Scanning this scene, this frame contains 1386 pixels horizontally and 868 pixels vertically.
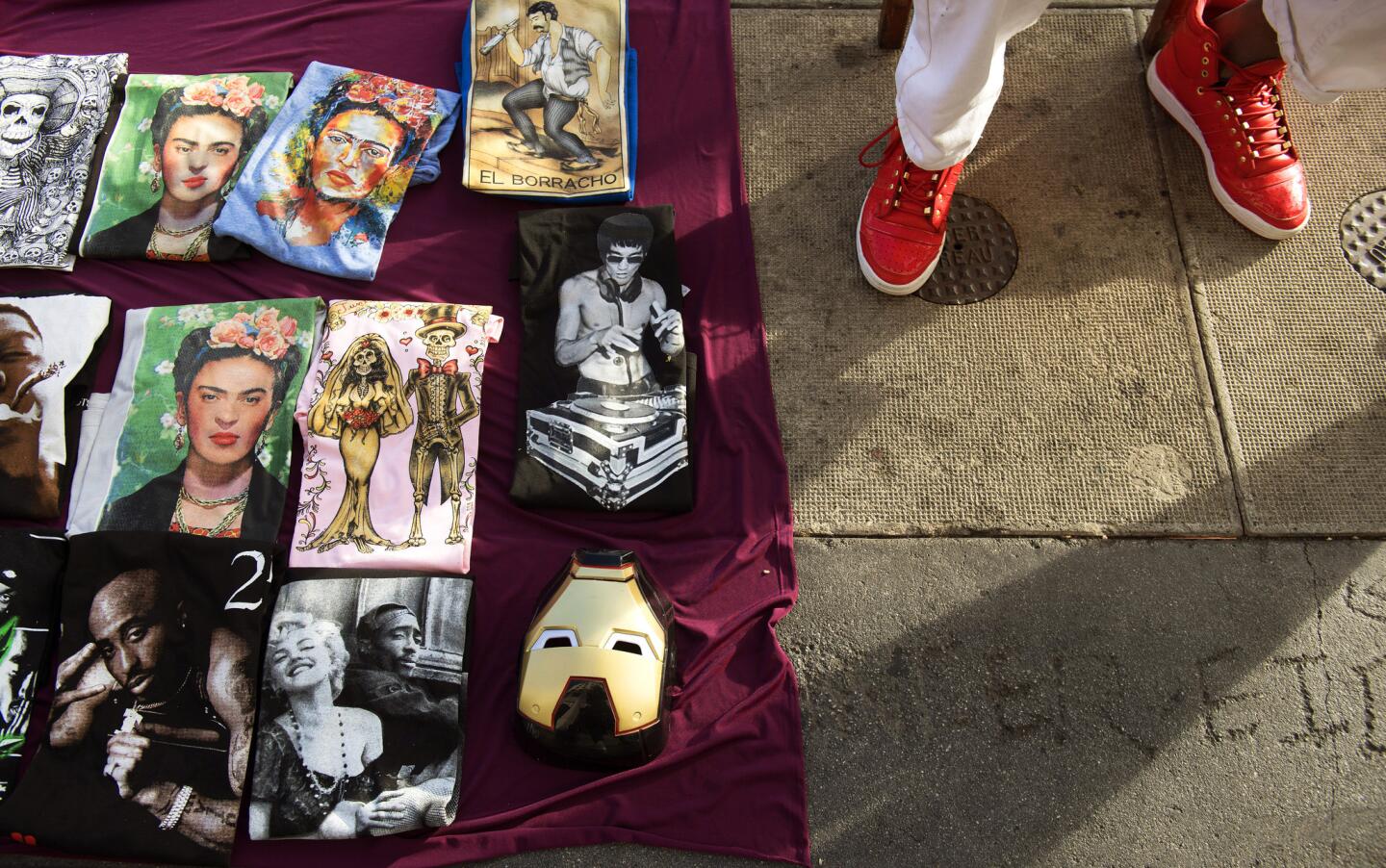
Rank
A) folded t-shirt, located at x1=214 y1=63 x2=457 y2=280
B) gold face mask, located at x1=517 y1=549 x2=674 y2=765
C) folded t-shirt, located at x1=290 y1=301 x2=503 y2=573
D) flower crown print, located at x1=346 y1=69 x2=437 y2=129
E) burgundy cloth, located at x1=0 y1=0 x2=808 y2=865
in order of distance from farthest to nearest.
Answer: flower crown print, located at x1=346 y1=69 x2=437 y2=129
folded t-shirt, located at x1=214 y1=63 x2=457 y2=280
folded t-shirt, located at x1=290 y1=301 x2=503 y2=573
burgundy cloth, located at x1=0 y1=0 x2=808 y2=865
gold face mask, located at x1=517 y1=549 x2=674 y2=765

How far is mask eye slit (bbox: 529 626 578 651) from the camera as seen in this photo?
205 cm

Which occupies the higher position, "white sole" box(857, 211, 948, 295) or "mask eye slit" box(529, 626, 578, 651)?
"white sole" box(857, 211, 948, 295)

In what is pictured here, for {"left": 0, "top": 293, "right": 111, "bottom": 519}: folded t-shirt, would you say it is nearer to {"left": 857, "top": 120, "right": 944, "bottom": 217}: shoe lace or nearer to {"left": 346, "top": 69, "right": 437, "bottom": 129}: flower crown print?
{"left": 346, "top": 69, "right": 437, "bottom": 129}: flower crown print

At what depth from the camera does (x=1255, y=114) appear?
8.78ft

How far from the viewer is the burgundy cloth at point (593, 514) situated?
213 cm

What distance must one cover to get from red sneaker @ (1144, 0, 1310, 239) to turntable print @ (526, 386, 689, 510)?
1688 mm

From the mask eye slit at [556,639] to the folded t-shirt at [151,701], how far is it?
662mm

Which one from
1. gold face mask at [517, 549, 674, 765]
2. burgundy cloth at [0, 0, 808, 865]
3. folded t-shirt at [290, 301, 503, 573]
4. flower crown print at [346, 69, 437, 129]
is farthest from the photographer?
flower crown print at [346, 69, 437, 129]

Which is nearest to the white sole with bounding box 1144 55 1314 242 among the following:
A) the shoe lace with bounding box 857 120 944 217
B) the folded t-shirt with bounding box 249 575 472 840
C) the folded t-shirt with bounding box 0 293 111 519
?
the shoe lace with bounding box 857 120 944 217

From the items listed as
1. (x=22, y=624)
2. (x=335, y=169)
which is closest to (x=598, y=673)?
(x=22, y=624)

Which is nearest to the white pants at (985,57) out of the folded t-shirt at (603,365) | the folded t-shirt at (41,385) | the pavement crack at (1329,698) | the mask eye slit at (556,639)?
the folded t-shirt at (603,365)

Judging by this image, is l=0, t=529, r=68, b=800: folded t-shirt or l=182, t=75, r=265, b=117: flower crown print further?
l=182, t=75, r=265, b=117: flower crown print

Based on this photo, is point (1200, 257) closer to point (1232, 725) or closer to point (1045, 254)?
point (1045, 254)

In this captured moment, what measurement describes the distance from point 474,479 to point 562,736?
69 cm
